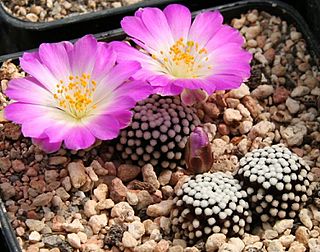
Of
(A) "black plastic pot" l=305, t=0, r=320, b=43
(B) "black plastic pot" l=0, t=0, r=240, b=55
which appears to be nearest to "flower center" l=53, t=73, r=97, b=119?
(B) "black plastic pot" l=0, t=0, r=240, b=55

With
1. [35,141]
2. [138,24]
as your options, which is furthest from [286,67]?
[35,141]

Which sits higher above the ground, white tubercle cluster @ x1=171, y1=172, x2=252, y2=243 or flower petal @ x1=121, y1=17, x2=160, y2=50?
flower petal @ x1=121, y1=17, x2=160, y2=50

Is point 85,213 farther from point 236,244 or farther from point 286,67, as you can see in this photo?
point 286,67

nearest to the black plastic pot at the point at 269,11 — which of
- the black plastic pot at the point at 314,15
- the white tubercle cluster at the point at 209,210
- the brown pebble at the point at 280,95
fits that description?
the black plastic pot at the point at 314,15

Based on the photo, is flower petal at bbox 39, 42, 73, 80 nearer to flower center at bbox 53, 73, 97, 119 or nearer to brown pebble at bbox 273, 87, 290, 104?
flower center at bbox 53, 73, 97, 119

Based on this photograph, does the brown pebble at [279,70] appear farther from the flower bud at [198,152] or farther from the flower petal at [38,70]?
the flower petal at [38,70]

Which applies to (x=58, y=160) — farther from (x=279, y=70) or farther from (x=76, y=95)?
(x=279, y=70)

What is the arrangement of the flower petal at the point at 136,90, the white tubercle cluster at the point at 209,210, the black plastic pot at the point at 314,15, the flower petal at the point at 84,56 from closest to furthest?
the white tubercle cluster at the point at 209,210 < the flower petal at the point at 136,90 < the flower petal at the point at 84,56 < the black plastic pot at the point at 314,15
